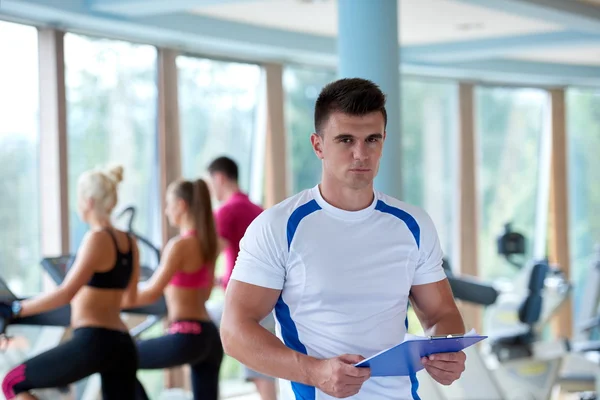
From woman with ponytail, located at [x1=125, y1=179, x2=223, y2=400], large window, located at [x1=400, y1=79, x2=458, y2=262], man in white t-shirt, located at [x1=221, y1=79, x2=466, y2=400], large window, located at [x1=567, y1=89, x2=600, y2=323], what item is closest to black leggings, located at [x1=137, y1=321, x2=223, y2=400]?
woman with ponytail, located at [x1=125, y1=179, x2=223, y2=400]

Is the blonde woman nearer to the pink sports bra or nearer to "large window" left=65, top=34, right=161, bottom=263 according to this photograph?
the pink sports bra

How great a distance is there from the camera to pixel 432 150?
9055 millimetres

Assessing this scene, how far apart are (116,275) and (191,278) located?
63 cm

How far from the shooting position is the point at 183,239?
177 inches

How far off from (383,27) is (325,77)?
319 centimetres

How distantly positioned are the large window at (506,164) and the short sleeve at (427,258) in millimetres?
7153

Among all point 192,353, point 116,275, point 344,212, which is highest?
point 344,212

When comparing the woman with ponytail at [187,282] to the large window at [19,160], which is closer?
the woman with ponytail at [187,282]

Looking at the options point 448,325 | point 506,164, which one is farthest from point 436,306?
point 506,164

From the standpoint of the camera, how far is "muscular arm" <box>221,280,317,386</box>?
6.59ft

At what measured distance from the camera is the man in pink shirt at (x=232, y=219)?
4.95 meters

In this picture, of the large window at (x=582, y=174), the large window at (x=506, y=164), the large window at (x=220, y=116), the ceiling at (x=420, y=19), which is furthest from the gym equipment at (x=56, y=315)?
the large window at (x=582, y=174)

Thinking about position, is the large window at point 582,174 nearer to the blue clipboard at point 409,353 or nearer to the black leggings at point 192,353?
the black leggings at point 192,353

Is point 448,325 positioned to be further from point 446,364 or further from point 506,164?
point 506,164
